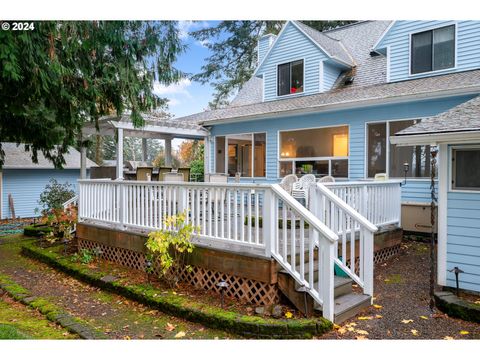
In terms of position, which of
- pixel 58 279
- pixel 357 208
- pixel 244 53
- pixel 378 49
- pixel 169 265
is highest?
pixel 244 53

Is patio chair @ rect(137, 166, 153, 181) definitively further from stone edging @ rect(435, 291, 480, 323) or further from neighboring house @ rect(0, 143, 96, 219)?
neighboring house @ rect(0, 143, 96, 219)

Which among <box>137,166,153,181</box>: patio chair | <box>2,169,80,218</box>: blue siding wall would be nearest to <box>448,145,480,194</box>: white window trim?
<box>137,166,153,181</box>: patio chair

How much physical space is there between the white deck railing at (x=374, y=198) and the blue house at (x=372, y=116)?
0.85 meters

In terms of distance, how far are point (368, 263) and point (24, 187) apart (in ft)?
47.2

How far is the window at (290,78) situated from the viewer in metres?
10.4

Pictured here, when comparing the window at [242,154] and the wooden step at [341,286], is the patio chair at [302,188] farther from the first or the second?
the window at [242,154]

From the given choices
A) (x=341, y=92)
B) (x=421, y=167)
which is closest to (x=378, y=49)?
Result: (x=341, y=92)

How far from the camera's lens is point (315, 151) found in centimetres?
906

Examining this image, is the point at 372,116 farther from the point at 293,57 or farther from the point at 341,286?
the point at 341,286

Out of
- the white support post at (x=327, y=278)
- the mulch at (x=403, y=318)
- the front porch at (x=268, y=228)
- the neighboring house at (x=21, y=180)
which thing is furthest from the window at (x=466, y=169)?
the neighboring house at (x=21, y=180)

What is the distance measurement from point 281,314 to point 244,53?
12.5m

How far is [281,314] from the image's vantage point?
11.7 feet
